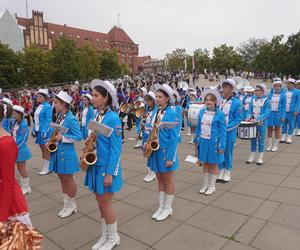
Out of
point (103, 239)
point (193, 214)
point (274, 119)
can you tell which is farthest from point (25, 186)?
point (274, 119)

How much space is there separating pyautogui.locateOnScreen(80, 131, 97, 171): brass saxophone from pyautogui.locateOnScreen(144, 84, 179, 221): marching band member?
127cm

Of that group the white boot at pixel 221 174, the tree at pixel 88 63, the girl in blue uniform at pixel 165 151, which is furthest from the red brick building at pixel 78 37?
the girl in blue uniform at pixel 165 151

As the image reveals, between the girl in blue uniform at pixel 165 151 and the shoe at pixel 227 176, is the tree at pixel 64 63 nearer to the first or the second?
the shoe at pixel 227 176

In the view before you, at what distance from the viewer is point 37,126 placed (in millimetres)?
7297

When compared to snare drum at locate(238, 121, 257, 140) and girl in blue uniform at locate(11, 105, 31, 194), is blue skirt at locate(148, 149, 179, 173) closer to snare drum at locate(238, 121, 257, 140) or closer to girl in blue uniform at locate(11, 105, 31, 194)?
girl in blue uniform at locate(11, 105, 31, 194)

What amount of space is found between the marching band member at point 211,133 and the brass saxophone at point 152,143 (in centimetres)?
137

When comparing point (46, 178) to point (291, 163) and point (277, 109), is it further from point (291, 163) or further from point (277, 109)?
point (277, 109)

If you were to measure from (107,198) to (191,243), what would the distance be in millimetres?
1358

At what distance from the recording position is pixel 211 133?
539cm

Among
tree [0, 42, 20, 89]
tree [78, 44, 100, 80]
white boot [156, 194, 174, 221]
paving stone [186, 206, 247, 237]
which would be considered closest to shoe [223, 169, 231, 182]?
paving stone [186, 206, 247, 237]

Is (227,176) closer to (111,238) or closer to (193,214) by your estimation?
(193,214)

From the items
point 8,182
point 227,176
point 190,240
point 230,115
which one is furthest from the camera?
point 227,176

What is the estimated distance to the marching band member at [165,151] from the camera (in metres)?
4.45

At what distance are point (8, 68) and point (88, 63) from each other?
17.5 m
